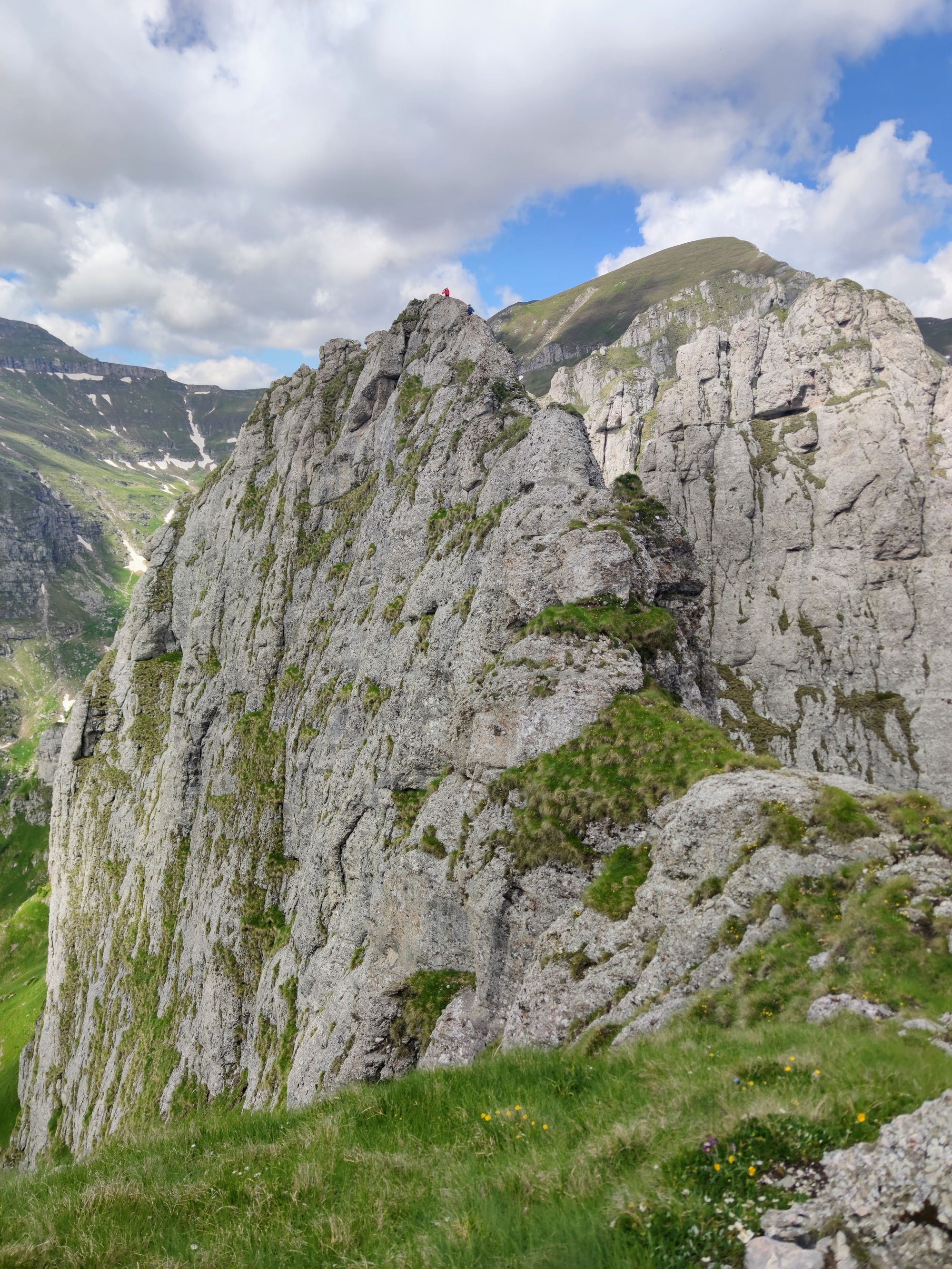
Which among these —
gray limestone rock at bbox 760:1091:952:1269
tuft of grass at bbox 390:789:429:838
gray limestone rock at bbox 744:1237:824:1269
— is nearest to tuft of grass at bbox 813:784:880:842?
gray limestone rock at bbox 760:1091:952:1269

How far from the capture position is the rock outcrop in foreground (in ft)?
62.9

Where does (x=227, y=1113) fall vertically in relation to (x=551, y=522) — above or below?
below

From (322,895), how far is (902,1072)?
41.4 m

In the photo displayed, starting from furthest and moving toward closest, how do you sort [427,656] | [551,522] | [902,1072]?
[427,656] → [551,522] → [902,1072]

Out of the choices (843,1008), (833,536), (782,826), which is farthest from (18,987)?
(833,536)

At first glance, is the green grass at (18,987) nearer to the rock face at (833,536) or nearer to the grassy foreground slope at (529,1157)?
the grassy foreground slope at (529,1157)

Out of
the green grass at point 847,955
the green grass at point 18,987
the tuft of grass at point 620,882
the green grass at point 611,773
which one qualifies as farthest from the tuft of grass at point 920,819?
the green grass at point 18,987

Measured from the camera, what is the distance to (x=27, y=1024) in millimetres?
115250

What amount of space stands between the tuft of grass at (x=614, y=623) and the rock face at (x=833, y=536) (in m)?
100

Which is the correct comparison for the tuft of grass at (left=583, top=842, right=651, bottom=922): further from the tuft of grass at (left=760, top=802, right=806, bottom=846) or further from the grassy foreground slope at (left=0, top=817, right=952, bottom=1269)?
the grassy foreground slope at (left=0, top=817, right=952, bottom=1269)

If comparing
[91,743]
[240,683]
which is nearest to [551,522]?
[240,683]

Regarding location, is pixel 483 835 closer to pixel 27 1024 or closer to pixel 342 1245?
pixel 342 1245

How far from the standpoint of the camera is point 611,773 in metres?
22.6

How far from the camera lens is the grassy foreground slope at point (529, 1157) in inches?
234
